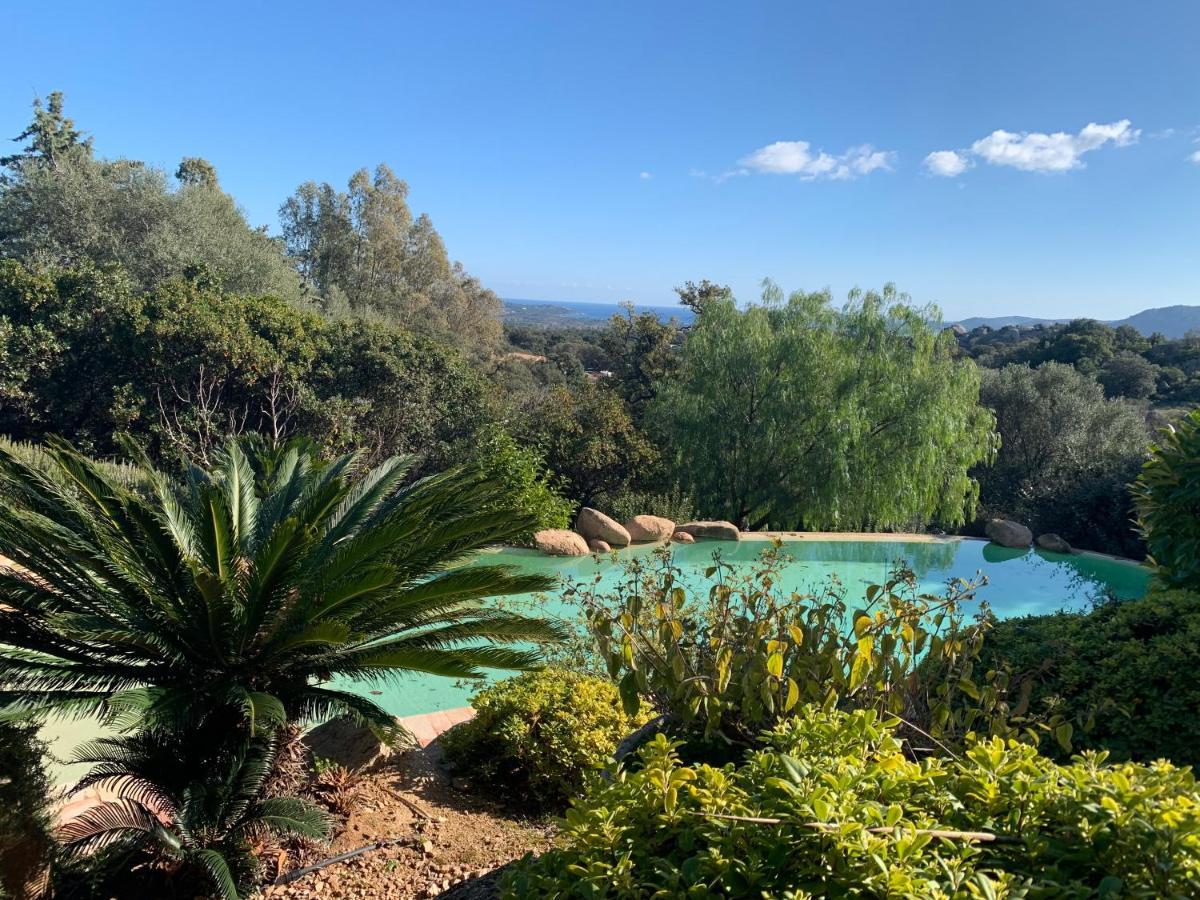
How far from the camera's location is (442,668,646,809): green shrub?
173 inches

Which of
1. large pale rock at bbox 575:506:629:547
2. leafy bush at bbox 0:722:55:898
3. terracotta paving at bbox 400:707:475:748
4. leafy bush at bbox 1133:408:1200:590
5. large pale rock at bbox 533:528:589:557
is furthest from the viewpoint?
large pale rock at bbox 575:506:629:547

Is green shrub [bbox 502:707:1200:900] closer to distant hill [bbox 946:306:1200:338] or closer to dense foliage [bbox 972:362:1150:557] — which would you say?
dense foliage [bbox 972:362:1150:557]

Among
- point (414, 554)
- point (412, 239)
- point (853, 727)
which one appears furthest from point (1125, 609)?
point (412, 239)

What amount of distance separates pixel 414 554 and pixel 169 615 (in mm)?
1293

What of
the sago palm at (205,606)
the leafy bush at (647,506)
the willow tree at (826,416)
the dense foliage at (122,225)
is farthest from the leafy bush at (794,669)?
the dense foliage at (122,225)

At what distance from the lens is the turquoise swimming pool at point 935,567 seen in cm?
1089

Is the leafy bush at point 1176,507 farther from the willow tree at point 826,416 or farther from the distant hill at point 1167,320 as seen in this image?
the distant hill at point 1167,320

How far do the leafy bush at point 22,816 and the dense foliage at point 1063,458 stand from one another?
1600 cm

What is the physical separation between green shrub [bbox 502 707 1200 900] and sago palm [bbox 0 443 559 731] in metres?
2.22

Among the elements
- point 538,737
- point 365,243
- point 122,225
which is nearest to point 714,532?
point 538,737

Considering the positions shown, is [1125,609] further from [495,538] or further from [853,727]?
[495,538]

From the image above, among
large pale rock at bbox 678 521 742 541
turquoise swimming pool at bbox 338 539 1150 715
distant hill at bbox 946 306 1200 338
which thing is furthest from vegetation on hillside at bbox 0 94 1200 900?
distant hill at bbox 946 306 1200 338

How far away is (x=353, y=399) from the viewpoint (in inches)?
548

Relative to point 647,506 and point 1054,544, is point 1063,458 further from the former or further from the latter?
point 647,506
